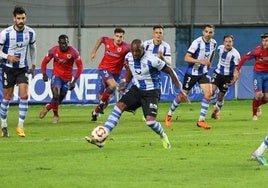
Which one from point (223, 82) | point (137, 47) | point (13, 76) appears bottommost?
point (223, 82)

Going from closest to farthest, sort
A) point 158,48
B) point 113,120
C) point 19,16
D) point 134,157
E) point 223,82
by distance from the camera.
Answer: point 134,157 < point 113,120 < point 19,16 < point 158,48 < point 223,82

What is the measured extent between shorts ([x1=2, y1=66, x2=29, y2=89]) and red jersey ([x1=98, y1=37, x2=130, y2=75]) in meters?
5.11

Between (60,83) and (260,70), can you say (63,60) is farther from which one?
(260,70)

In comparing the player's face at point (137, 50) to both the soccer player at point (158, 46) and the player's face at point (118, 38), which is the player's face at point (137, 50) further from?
the player's face at point (118, 38)

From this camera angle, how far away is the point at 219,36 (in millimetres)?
40812

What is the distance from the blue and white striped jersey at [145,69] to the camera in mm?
17922

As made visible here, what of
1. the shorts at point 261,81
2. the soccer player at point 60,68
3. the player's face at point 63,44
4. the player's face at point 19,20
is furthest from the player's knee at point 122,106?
the shorts at point 261,81

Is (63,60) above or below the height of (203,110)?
above

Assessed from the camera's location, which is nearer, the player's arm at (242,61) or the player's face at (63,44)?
the player's face at (63,44)

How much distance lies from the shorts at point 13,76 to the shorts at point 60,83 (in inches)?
186

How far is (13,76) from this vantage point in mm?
20641

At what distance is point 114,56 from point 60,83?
5.30 ft

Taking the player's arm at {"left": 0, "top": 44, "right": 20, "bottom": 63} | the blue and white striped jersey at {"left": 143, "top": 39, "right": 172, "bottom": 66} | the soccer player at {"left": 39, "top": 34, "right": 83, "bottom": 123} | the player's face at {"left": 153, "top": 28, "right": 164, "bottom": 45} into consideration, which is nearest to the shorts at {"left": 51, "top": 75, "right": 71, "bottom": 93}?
the soccer player at {"left": 39, "top": 34, "right": 83, "bottom": 123}

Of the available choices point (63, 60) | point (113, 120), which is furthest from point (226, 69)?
point (113, 120)
